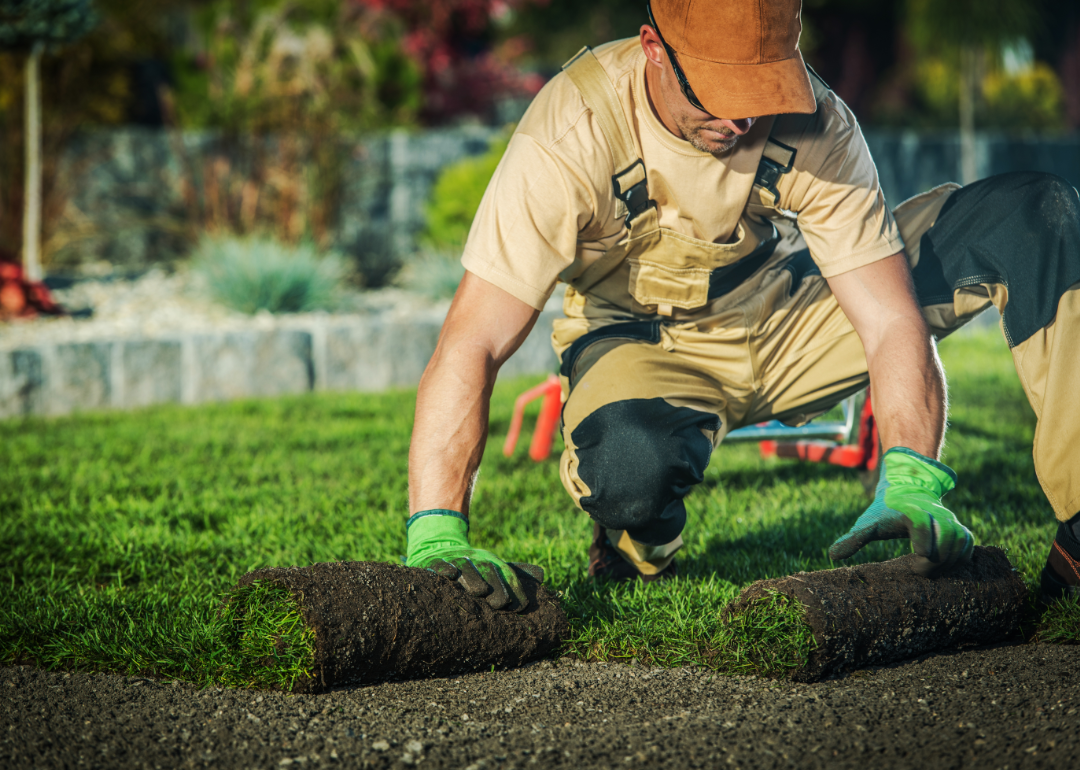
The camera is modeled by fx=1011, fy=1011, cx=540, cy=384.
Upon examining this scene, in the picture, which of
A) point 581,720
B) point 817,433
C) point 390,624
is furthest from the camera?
point 817,433

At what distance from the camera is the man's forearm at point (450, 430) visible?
95.0 inches

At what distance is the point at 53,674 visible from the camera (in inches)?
95.4

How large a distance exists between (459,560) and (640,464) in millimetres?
622

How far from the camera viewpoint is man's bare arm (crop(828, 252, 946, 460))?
2580mm

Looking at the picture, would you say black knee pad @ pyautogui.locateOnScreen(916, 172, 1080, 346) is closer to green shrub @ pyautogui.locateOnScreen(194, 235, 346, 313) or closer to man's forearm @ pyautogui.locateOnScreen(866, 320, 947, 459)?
man's forearm @ pyautogui.locateOnScreen(866, 320, 947, 459)

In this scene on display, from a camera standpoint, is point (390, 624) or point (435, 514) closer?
point (390, 624)

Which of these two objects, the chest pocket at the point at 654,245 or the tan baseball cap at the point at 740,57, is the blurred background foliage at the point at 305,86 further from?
the tan baseball cap at the point at 740,57

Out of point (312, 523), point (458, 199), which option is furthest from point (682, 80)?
point (458, 199)

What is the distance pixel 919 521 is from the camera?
2.31m

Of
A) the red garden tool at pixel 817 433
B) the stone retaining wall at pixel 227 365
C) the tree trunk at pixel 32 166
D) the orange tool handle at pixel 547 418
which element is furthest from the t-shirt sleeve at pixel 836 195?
the tree trunk at pixel 32 166

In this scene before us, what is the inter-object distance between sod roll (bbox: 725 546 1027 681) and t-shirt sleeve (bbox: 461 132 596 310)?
93 cm

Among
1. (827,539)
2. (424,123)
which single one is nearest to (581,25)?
(424,123)

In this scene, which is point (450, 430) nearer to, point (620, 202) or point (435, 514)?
point (435, 514)

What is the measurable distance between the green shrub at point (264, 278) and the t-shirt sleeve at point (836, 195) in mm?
4560
